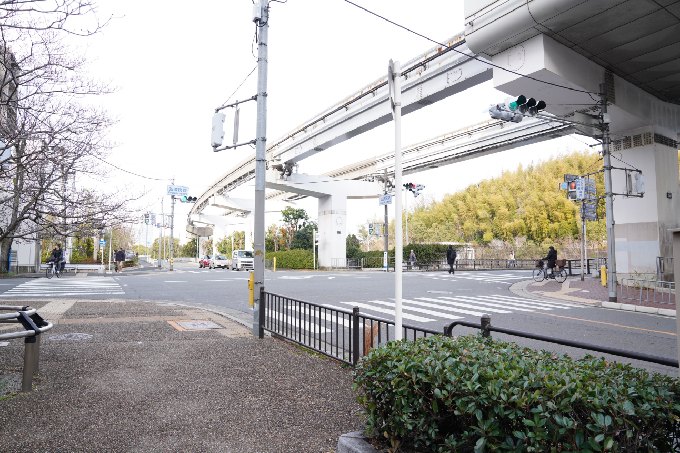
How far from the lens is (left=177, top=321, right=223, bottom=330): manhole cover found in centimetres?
995

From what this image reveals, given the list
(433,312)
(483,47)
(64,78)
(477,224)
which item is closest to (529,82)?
(483,47)

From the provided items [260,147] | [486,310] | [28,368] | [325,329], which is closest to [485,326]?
[325,329]

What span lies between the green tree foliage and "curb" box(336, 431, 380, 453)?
45549 millimetres

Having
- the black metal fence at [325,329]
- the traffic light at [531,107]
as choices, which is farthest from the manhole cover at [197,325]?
the traffic light at [531,107]

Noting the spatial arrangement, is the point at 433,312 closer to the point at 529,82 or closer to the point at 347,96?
the point at 529,82

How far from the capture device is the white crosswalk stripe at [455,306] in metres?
12.4

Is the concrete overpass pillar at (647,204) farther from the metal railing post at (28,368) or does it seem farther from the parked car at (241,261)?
the parked car at (241,261)

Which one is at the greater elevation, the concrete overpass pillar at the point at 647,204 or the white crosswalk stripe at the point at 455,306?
the concrete overpass pillar at the point at 647,204

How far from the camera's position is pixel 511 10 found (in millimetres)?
12953

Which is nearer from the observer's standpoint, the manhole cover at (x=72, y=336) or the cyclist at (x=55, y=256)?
the manhole cover at (x=72, y=336)

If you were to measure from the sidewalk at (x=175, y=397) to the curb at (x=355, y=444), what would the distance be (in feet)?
1.02

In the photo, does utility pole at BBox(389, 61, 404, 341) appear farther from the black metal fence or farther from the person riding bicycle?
the person riding bicycle

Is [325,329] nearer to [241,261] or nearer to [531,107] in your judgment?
[531,107]

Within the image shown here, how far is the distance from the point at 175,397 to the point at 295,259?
43547mm
